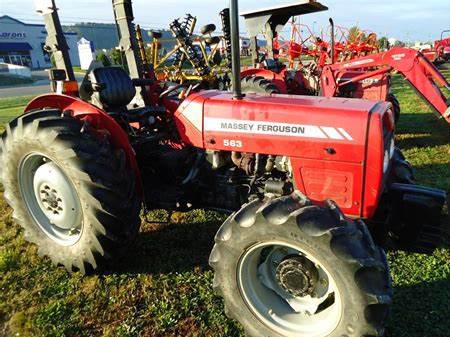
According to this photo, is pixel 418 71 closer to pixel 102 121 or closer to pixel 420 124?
pixel 420 124

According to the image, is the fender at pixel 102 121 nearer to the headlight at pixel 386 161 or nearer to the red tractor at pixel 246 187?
the red tractor at pixel 246 187

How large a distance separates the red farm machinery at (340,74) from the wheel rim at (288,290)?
456cm

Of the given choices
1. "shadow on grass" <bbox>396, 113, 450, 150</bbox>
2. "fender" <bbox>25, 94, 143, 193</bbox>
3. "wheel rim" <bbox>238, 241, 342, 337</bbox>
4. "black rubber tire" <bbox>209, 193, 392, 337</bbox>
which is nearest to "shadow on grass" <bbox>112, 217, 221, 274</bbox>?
"fender" <bbox>25, 94, 143, 193</bbox>

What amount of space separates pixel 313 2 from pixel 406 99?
544cm

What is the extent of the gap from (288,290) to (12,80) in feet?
111

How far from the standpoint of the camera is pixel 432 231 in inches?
115

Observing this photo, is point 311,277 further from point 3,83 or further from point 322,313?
point 3,83

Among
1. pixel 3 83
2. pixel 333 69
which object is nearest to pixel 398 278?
pixel 333 69

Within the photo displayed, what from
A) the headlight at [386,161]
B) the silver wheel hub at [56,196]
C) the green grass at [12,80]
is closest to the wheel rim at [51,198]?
the silver wheel hub at [56,196]

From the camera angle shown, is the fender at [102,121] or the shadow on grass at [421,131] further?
the shadow on grass at [421,131]

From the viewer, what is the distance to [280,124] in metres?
2.80

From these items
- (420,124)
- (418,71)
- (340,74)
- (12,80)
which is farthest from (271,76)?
(12,80)

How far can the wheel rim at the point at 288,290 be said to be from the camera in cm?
240

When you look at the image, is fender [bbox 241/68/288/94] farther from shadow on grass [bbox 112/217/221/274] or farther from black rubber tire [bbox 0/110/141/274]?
black rubber tire [bbox 0/110/141/274]
